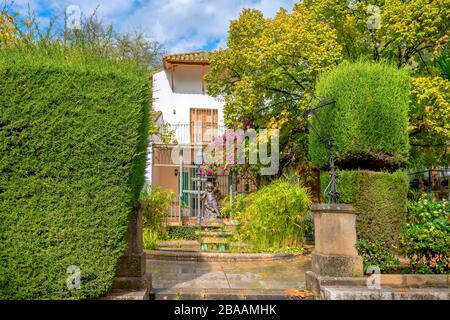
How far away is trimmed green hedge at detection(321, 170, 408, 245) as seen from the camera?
242 inches

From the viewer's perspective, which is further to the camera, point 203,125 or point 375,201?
point 203,125

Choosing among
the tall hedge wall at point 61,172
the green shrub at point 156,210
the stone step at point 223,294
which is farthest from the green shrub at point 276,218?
the tall hedge wall at point 61,172

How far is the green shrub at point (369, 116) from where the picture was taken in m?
6.26

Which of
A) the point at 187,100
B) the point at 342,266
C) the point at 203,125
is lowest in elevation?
the point at 342,266

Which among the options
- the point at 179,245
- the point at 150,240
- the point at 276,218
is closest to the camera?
the point at 276,218

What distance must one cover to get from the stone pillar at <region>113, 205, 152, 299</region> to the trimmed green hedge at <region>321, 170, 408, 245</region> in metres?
3.62

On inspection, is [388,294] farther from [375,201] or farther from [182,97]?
[182,97]

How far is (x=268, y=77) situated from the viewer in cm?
1168

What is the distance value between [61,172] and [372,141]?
5.08m

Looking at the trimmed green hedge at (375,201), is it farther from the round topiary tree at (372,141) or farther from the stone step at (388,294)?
the stone step at (388,294)

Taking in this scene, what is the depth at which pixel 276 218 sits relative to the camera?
8.98 meters

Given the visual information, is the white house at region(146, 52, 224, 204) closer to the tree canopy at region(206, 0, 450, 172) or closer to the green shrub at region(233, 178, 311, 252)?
the tree canopy at region(206, 0, 450, 172)

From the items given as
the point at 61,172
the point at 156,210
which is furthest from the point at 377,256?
the point at 156,210

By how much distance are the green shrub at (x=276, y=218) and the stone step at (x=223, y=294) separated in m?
3.48
